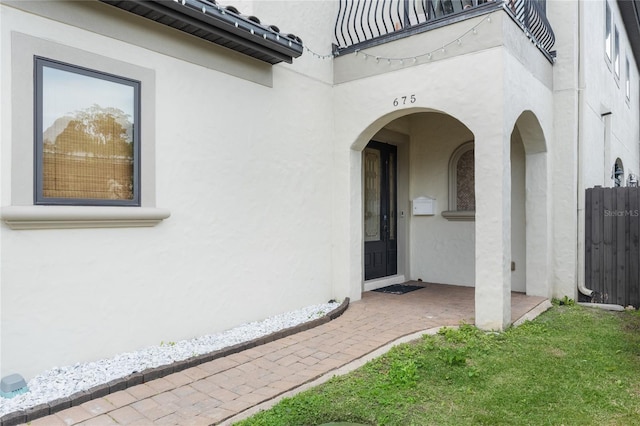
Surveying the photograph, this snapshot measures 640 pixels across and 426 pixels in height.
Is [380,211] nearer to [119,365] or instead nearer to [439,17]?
[439,17]

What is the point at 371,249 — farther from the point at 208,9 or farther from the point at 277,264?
the point at 208,9

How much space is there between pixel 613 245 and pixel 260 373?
631 centimetres

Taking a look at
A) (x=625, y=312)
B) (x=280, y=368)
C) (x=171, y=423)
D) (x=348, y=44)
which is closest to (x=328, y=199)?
(x=348, y=44)

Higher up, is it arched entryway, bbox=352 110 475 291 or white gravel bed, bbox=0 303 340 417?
arched entryway, bbox=352 110 475 291

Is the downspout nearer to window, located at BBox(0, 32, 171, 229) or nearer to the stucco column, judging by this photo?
the stucco column

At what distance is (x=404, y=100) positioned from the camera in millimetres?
5887

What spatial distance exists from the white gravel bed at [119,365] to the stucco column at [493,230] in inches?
93.9

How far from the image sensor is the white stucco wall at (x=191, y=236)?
137 inches

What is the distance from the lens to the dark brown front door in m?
7.80

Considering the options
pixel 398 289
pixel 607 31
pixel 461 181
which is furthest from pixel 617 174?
pixel 398 289

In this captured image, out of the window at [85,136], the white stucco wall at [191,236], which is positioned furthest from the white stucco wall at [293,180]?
the window at [85,136]

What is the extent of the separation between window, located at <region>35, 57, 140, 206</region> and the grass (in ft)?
8.26

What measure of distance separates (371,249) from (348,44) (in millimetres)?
3645

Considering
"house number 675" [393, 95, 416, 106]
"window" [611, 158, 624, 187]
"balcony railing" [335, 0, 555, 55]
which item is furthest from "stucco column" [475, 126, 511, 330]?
"window" [611, 158, 624, 187]
